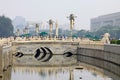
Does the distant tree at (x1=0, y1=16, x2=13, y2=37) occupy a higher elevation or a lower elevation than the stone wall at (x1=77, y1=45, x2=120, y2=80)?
higher

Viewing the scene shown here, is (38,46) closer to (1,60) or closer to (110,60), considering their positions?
(110,60)

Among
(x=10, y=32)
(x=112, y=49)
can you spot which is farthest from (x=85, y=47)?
(x=10, y=32)

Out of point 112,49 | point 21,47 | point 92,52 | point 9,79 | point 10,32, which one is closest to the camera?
point 9,79

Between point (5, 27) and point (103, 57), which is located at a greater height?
point (5, 27)

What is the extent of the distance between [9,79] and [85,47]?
3598cm

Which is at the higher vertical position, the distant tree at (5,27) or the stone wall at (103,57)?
the distant tree at (5,27)

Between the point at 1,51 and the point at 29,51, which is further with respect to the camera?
the point at 29,51

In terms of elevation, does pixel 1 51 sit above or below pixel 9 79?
above

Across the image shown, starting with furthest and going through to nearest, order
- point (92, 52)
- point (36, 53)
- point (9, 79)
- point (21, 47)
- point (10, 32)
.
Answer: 1. point (10, 32)
2. point (36, 53)
3. point (21, 47)
4. point (92, 52)
5. point (9, 79)

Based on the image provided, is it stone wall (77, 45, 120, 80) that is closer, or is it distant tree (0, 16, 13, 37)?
stone wall (77, 45, 120, 80)

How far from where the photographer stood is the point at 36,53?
91625mm

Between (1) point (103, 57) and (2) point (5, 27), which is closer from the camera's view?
(1) point (103, 57)

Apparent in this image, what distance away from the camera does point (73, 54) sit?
83625mm

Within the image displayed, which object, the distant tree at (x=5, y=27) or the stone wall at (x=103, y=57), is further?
the distant tree at (x=5, y=27)
